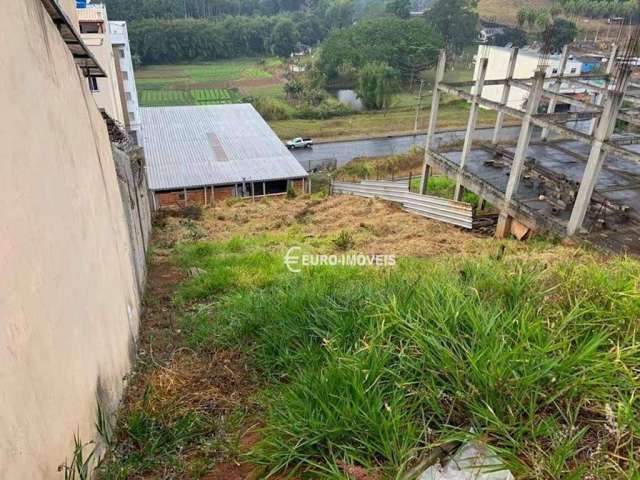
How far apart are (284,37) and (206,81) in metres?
17.1

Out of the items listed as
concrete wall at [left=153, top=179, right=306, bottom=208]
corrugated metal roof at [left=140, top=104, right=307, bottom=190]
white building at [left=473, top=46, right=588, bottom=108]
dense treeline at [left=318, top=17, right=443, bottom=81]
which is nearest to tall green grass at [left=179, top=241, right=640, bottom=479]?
concrete wall at [left=153, top=179, right=306, bottom=208]

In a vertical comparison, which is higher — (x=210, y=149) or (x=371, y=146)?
(x=210, y=149)

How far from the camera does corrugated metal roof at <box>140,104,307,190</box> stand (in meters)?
18.3

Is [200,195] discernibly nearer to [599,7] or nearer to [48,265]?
[48,265]

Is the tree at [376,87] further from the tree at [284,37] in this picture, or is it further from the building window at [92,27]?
the building window at [92,27]

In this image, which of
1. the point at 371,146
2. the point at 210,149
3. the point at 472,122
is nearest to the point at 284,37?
the point at 371,146

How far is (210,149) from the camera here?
2122cm

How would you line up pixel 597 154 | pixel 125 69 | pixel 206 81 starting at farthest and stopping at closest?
pixel 206 81 < pixel 125 69 < pixel 597 154

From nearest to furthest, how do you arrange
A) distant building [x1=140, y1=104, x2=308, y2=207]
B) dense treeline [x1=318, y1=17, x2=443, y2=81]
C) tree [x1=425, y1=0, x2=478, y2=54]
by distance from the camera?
1. distant building [x1=140, y1=104, x2=308, y2=207]
2. dense treeline [x1=318, y1=17, x2=443, y2=81]
3. tree [x1=425, y1=0, x2=478, y2=54]

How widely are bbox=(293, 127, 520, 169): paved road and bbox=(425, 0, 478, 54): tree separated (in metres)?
23.0

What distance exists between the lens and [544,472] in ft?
6.89

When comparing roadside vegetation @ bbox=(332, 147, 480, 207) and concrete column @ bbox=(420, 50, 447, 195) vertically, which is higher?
concrete column @ bbox=(420, 50, 447, 195)

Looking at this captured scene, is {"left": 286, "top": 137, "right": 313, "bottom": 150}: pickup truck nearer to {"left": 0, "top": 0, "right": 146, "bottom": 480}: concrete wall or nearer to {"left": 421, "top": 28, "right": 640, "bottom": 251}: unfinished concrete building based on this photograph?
{"left": 421, "top": 28, "right": 640, "bottom": 251}: unfinished concrete building

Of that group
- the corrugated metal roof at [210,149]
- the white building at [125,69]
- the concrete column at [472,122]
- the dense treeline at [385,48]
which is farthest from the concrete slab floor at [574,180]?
the dense treeline at [385,48]
